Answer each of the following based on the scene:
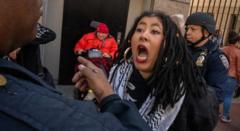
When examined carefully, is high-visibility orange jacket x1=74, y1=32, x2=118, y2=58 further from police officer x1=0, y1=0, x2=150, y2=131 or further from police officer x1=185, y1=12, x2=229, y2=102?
police officer x1=0, y1=0, x2=150, y2=131

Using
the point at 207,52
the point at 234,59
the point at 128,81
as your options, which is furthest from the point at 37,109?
the point at 234,59

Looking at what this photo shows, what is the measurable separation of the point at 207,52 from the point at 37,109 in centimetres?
284

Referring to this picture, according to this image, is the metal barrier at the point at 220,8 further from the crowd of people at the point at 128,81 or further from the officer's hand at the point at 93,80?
the officer's hand at the point at 93,80

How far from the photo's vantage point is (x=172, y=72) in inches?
83.6

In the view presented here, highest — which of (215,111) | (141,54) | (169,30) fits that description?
(169,30)

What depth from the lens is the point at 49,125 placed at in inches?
30.5

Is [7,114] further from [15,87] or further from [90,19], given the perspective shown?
[90,19]

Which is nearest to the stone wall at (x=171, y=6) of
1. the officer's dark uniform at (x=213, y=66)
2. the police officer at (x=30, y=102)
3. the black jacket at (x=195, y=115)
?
the officer's dark uniform at (x=213, y=66)

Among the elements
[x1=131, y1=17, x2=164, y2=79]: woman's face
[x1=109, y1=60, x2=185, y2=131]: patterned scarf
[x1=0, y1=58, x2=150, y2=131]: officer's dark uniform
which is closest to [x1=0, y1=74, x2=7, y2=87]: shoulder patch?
[x1=0, y1=58, x2=150, y2=131]: officer's dark uniform

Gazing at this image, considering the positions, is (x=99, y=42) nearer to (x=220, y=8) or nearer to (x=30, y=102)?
(x=30, y=102)

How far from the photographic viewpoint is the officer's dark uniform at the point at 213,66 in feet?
10.3

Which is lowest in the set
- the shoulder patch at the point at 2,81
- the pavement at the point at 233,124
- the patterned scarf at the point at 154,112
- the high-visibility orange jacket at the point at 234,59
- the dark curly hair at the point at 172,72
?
the pavement at the point at 233,124

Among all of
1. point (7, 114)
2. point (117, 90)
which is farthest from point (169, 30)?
point (7, 114)

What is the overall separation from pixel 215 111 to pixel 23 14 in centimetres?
160
